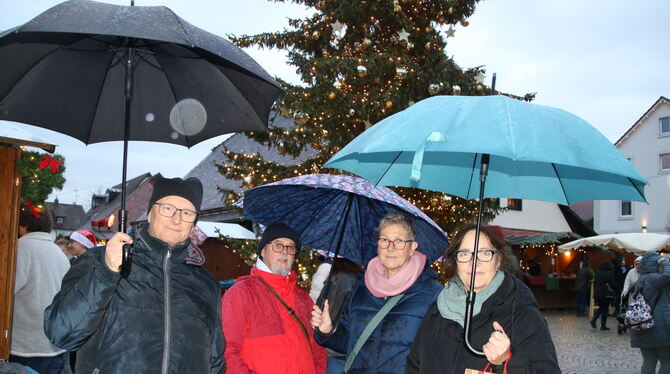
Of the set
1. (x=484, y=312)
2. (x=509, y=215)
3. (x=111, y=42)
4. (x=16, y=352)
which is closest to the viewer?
(x=484, y=312)

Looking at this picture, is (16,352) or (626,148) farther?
(626,148)

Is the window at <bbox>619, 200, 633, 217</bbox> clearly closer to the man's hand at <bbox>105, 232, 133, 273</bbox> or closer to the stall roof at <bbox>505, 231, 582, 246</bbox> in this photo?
the stall roof at <bbox>505, 231, 582, 246</bbox>

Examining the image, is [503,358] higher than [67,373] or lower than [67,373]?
higher

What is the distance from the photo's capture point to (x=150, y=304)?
9.43 feet

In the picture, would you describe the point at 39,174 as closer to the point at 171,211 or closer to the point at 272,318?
the point at 272,318

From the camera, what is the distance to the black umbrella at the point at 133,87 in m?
3.12

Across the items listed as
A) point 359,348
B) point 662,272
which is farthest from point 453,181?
point 662,272

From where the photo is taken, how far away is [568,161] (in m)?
2.58

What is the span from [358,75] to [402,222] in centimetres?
662

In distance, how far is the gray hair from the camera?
389 centimetres

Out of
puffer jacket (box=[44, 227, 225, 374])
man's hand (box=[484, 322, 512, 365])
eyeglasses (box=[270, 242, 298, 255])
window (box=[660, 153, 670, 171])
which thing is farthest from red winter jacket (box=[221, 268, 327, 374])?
window (box=[660, 153, 670, 171])

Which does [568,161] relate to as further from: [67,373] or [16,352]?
[16,352]

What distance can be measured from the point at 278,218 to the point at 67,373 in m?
1.94

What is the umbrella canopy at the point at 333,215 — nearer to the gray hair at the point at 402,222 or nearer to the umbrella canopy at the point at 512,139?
the gray hair at the point at 402,222
